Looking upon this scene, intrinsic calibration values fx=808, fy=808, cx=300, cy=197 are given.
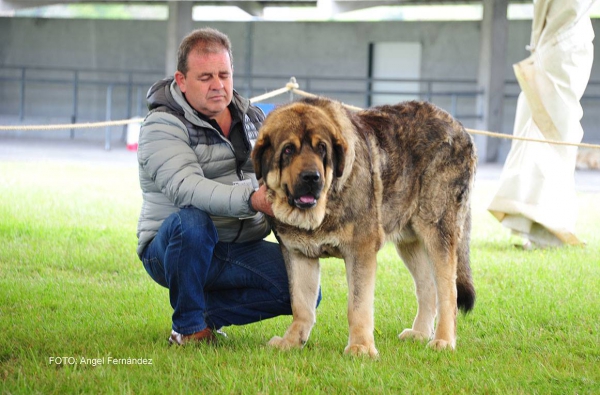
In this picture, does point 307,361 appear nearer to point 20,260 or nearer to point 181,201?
point 181,201

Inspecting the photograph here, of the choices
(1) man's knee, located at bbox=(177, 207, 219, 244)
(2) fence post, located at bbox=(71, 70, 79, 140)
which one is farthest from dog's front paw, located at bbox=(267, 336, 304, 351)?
(2) fence post, located at bbox=(71, 70, 79, 140)

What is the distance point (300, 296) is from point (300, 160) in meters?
0.99

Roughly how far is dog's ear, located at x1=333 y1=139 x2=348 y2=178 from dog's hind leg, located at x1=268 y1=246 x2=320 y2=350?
0.61 meters

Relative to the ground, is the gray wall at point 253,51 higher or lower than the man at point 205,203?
higher

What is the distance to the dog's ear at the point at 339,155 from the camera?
425 cm

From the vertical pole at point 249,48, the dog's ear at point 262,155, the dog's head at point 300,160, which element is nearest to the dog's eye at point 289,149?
the dog's head at point 300,160

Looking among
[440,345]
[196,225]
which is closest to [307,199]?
[196,225]

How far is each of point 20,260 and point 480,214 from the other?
22.8 feet

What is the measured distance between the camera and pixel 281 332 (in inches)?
204

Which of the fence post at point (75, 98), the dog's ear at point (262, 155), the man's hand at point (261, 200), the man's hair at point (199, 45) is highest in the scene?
the fence post at point (75, 98)

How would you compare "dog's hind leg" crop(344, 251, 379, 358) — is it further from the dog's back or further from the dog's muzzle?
the dog's muzzle

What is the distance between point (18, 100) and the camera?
28328mm

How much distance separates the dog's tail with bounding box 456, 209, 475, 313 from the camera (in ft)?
16.7

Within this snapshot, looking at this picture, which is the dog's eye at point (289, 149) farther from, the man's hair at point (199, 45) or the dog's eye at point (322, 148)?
the man's hair at point (199, 45)
